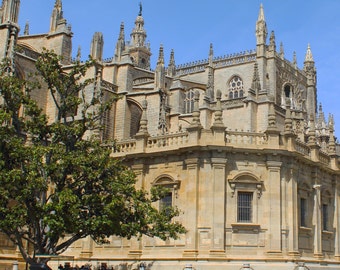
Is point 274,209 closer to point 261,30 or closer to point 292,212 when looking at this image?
point 292,212

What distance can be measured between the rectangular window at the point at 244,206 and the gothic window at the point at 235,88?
119 ft

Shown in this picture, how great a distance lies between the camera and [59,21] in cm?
4250

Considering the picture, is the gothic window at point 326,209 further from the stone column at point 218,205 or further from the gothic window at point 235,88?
the gothic window at point 235,88

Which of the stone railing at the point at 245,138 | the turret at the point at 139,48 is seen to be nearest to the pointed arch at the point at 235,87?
the turret at the point at 139,48

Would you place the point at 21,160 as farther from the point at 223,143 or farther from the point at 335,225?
the point at 335,225

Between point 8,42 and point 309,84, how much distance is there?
47.1m

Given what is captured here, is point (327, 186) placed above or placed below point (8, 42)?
below

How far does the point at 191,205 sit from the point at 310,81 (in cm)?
4847

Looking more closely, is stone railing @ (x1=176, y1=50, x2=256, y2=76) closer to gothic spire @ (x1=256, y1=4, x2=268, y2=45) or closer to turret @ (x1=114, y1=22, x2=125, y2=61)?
gothic spire @ (x1=256, y1=4, x2=268, y2=45)

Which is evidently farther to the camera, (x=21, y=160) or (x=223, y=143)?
(x=223, y=143)

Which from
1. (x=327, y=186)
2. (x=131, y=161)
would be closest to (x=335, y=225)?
(x=327, y=186)

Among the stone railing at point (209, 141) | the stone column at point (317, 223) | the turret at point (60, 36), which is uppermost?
the turret at point (60, 36)

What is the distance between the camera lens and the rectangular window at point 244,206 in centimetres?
2523

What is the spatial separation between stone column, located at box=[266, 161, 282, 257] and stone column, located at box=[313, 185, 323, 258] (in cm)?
372
